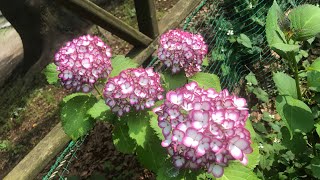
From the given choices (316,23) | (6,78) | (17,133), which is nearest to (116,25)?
(316,23)

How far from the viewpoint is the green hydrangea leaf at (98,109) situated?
6.94 ft

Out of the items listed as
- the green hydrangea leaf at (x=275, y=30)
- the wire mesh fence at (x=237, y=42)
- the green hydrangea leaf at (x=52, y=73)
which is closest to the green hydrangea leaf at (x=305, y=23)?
the green hydrangea leaf at (x=275, y=30)

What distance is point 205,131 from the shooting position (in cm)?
150

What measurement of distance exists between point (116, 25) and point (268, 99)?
150cm

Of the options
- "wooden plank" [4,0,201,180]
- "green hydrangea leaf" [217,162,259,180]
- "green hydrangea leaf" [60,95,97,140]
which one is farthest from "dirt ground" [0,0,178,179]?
"green hydrangea leaf" [217,162,259,180]

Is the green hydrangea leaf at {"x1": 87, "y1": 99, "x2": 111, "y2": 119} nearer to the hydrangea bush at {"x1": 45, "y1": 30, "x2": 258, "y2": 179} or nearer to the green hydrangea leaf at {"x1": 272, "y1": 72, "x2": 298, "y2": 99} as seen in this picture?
the hydrangea bush at {"x1": 45, "y1": 30, "x2": 258, "y2": 179}

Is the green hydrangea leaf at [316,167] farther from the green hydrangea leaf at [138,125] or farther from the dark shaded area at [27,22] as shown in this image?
the dark shaded area at [27,22]

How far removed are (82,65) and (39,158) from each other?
0.85 meters

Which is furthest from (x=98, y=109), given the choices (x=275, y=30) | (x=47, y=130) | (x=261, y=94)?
(x=47, y=130)

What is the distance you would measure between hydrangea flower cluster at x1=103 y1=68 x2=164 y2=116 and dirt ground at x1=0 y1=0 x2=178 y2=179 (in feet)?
4.94

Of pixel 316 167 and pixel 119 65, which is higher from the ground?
pixel 119 65

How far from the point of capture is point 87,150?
3.89m

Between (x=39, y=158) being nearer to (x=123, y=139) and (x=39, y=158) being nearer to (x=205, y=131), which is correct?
(x=123, y=139)

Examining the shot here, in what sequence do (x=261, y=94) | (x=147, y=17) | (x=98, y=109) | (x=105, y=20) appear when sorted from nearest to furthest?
(x=98, y=109) → (x=105, y=20) → (x=147, y=17) → (x=261, y=94)
